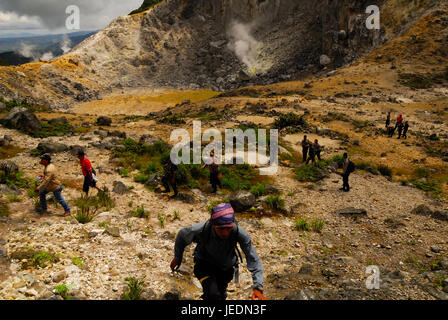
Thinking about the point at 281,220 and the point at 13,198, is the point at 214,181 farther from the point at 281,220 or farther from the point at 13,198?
the point at 13,198

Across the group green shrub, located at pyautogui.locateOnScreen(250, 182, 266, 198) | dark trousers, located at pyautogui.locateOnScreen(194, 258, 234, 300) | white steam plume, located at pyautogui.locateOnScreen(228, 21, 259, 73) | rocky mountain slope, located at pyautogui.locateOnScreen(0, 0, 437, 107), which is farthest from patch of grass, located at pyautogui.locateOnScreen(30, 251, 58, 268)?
white steam plume, located at pyautogui.locateOnScreen(228, 21, 259, 73)

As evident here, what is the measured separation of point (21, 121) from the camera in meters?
15.8

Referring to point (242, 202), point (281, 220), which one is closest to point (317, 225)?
point (281, 220)

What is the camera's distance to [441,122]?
2309cm

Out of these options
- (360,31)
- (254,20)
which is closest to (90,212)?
(360,31)

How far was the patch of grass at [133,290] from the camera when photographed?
4.48 metres

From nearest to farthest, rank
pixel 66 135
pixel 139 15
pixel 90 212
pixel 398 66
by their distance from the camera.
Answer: pixel 90 212 → pixel 66 135 → pixel 398 66 → pixel 139 15

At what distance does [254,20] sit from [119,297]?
61231 mm

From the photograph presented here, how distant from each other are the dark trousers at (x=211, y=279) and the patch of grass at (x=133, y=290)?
1.32 meters

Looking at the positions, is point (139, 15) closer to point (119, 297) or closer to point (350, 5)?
point (350, 5)

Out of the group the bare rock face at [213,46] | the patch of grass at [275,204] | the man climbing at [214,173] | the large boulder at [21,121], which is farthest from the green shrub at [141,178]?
the bare rock face at [213,46]

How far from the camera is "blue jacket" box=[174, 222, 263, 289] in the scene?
3643 mm

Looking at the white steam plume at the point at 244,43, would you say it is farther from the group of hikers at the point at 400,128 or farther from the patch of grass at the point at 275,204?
the patch of grass at the point at 275,204

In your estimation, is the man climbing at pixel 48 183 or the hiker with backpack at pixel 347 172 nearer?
the man climbing at pixel 48 183
